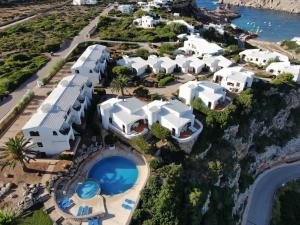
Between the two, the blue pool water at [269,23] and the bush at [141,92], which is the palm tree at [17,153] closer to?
the bush at [141,92]

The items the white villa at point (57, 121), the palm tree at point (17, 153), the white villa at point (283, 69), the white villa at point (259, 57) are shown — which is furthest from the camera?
the white villa at point (259, 57)

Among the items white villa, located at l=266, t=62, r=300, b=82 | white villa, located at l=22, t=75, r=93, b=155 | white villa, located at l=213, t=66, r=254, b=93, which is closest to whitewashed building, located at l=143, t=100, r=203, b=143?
white villa, located at l=22, t=75, r=93, b=155

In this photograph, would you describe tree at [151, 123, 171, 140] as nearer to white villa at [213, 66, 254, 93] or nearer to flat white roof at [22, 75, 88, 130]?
flat white roof at [22, 75, 88, 130]

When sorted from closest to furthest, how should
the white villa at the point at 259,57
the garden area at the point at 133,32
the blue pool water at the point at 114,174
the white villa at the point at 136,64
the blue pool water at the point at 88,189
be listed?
the blue pool water at the point at 88,189 < the blue pool water at the point at 114,174 < the white villa at the point at 136,64 < the white villa at the point at 259,57 < the garden area at the point at 133,32

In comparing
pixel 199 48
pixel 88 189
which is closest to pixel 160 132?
pixel 88 189

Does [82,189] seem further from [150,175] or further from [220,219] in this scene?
[220,219]

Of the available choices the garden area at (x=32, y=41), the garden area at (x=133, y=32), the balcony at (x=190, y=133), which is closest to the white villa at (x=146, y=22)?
the garden area at (x=133, y=32)
